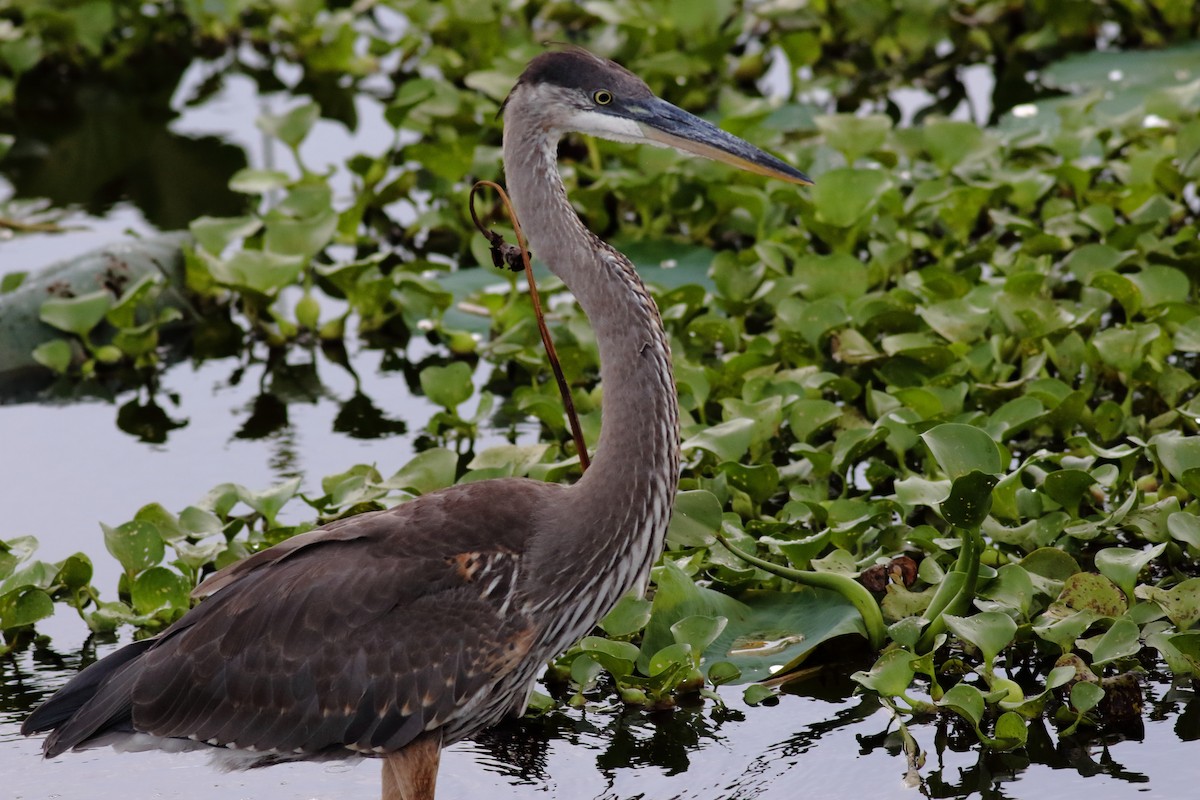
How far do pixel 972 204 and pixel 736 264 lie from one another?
42.0 inches

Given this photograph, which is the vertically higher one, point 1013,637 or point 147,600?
point 1013,637

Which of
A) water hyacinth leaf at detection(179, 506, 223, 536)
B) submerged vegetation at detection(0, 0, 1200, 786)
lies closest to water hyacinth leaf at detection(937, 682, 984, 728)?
submerged vegetation at detection(0, 0, 1200, 786)

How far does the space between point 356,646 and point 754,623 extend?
50.1 inches

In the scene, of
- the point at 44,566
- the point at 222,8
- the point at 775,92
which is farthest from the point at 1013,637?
the point at 222,8

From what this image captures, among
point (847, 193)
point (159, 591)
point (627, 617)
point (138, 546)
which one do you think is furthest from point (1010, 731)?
point (847, 193)

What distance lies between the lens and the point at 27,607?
190 inches

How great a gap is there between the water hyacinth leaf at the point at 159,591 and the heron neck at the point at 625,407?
58.2 inches

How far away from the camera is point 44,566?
4918 millimetres

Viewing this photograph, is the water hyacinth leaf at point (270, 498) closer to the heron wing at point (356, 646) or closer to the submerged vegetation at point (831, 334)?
the submerged vegetation at point (831, 334)

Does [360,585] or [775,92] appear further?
[775,92]

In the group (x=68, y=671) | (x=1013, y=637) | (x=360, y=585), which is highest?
(x=360, y=585)

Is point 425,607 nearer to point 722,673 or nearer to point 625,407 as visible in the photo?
point 625,407

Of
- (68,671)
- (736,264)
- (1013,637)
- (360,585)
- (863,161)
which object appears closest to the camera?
(360,585)

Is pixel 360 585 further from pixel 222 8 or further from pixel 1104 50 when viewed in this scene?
pixel 222 8
